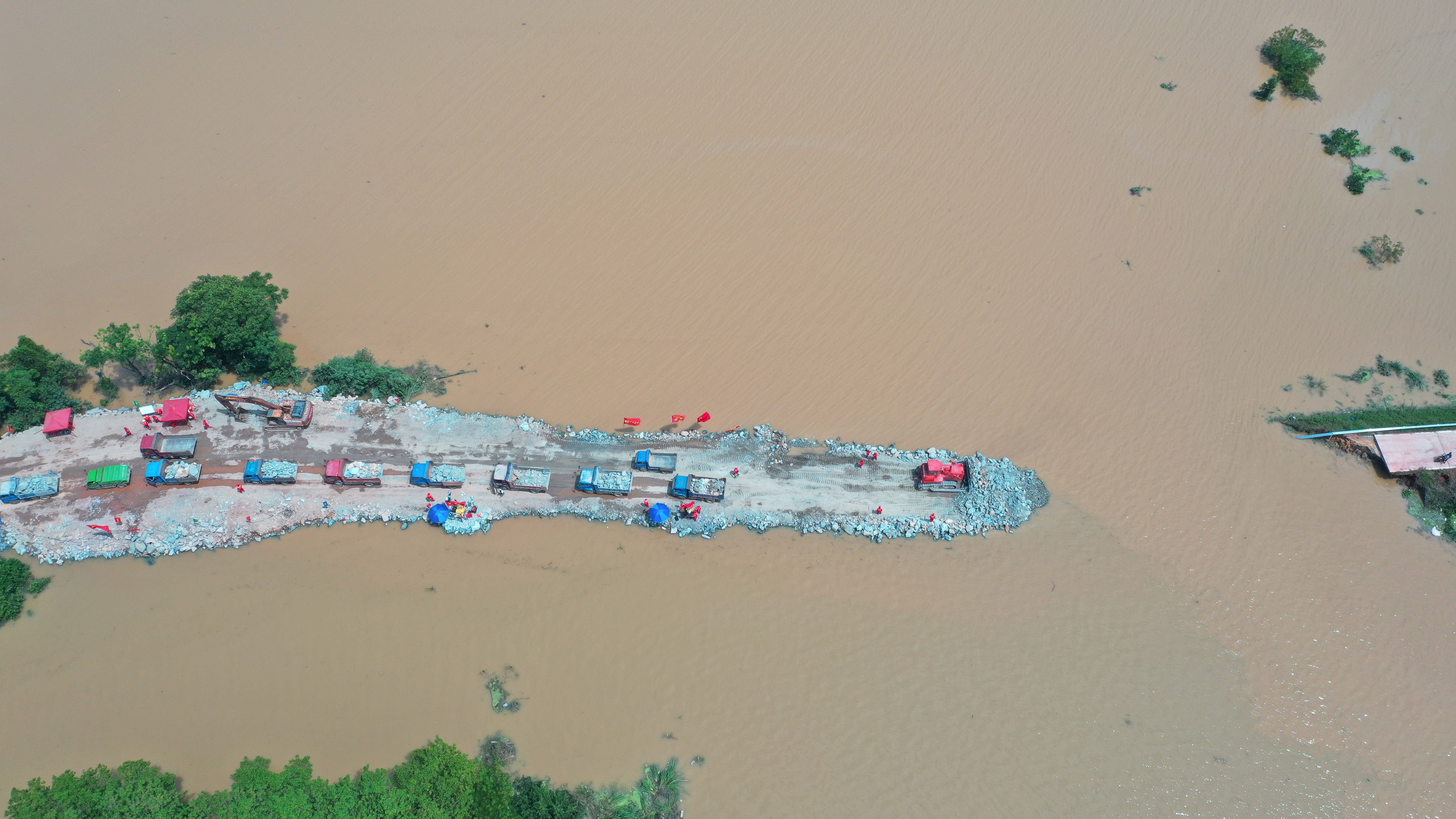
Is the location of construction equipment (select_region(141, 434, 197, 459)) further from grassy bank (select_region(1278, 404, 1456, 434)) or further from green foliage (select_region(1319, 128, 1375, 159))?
green foliage (select_region(1319, 128, 1375, 159))

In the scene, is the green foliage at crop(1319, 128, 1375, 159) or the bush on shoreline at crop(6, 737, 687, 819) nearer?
the bush on shoreline at crop(6, 737, 687, 819)

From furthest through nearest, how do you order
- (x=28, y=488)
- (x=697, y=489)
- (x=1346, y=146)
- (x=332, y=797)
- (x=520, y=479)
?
1. (x=1346, y=146)
2. (x=520, y=479)
3. (x=697, y=489)
4. (x=28, y=488)
5. (x=332, y=797)

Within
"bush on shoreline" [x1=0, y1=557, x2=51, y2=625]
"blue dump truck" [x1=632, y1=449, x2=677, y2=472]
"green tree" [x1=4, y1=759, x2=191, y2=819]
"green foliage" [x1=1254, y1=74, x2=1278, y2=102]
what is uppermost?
"green foliage" [x1=1254, y1=74, x2=1278, y2=102]

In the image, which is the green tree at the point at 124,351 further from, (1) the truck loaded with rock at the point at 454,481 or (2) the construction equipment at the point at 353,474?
(2) the construction equipment at the point at 353,474

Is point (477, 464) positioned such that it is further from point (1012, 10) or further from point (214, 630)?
point (1012, 10)

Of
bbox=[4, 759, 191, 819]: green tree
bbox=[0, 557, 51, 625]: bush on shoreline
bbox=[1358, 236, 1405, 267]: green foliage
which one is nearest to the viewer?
bbox=[4, 759, 191, 819]: green tree

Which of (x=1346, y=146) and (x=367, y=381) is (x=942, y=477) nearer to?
(x=367, y=381)

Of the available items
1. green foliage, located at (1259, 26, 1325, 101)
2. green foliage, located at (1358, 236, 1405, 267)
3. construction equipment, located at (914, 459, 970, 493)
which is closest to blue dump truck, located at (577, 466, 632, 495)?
construction equipment, located at (914, 459, 970, 493)

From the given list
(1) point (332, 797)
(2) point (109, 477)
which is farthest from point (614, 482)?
(2) point (109, 477)
